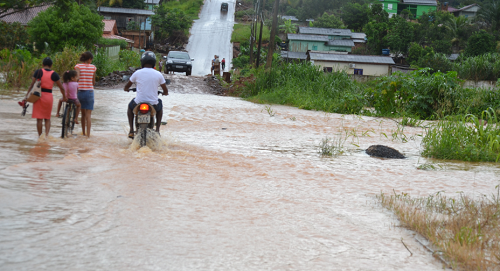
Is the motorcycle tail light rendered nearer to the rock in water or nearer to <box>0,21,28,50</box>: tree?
the rock in water

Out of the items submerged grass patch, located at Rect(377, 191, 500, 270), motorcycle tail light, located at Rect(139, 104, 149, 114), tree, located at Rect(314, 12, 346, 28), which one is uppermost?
tree, located at Rect(314, 12, 346, 28)

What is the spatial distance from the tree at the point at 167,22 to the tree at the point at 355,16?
2184cm

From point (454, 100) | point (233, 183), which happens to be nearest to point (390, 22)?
point (454, 100)

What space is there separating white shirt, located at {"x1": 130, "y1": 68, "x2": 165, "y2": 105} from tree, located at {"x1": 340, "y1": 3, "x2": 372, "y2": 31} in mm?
62171

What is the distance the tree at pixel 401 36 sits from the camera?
53.7 meters

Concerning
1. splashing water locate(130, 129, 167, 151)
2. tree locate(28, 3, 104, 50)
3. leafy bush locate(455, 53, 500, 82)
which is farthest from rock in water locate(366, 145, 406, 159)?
tree locate(28, 3, 104, 50)

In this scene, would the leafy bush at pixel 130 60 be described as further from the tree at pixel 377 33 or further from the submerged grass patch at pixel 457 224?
the tree at pixel 377 33

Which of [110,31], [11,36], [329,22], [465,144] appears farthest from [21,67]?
[329,22]

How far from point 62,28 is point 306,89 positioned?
62.7ft

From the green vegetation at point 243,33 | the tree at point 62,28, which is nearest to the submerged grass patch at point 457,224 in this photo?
the tree at point 62,28

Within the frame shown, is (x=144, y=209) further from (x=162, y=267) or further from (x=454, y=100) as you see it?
(x=454, y=100)

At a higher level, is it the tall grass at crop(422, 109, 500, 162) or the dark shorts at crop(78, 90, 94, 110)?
the dark shorts at crop(78, 90, 94, 110)

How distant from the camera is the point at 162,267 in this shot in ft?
12.1

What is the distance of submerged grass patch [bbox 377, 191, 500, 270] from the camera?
4.00 m
